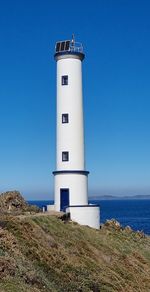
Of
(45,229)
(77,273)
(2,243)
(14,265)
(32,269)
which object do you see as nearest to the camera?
(14,265)

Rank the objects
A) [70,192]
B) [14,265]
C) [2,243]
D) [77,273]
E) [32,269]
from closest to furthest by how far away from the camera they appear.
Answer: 1. [14,265]
2. [32,269]
3. [2,243]
4. [77,273]
5. [70,192]

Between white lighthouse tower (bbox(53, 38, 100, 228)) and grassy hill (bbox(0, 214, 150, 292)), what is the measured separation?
2.93 metres

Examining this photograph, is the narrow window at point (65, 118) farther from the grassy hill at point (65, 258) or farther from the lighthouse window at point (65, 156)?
the grassy hill at point (65, 258)

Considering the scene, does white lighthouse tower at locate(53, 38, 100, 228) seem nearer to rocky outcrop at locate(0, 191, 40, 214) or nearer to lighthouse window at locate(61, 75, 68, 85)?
lighthouse window at locate(61, 75, 68, 85)

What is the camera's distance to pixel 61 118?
36.2 metres

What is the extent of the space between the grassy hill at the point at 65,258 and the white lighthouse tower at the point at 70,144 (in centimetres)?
293

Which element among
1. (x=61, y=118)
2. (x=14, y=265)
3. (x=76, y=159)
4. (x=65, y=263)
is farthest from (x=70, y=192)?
(x=14, y=265)

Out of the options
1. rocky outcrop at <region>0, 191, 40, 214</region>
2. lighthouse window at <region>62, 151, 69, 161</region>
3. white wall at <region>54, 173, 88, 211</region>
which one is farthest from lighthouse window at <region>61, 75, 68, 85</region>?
rocky outcrop at <region>0, 191, 40, 214</region>

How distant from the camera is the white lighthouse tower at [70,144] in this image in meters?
35.4

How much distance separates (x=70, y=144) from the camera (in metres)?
35.8

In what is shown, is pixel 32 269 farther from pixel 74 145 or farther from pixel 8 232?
pixel 74 145

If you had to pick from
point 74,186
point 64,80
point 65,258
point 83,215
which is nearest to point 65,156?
point 74,186

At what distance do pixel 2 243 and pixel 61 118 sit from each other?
1621cm

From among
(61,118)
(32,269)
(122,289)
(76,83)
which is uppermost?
(76,83)
